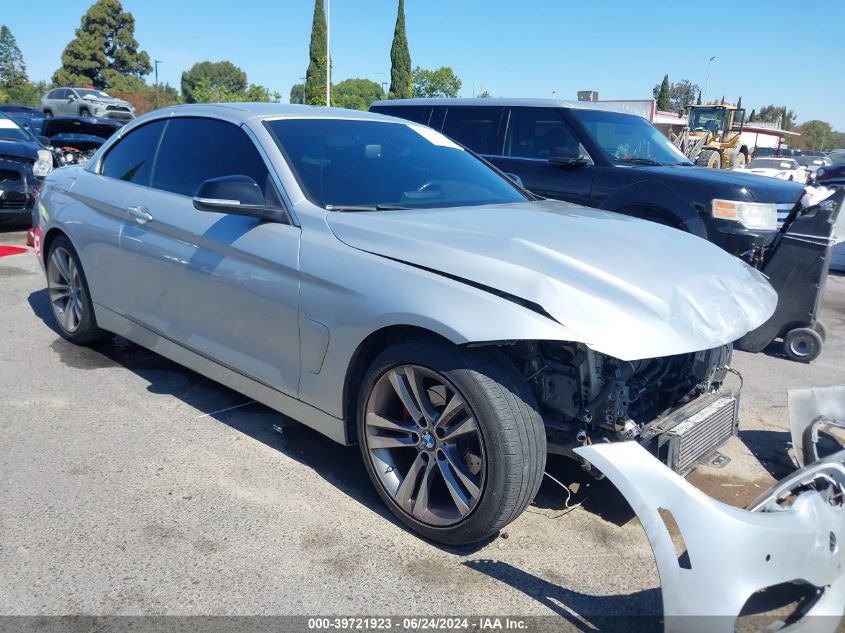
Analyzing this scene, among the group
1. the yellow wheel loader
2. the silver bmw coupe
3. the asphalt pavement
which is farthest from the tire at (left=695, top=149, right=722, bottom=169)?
the silver bmw coupe

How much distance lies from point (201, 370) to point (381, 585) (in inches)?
69.9

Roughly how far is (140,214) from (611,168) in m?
4.56

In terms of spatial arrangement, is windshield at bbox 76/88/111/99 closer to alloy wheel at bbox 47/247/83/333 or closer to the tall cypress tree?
the tall cypress tree

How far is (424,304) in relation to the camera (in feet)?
9.07

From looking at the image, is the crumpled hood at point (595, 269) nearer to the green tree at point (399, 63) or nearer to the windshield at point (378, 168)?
the windshield at point (378, 168)

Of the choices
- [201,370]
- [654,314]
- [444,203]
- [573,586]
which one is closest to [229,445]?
[201,370]

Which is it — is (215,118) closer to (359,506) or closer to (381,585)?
(359,506)

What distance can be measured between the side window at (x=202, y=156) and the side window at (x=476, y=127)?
Result: 4.15m

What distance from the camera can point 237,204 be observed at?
332cm

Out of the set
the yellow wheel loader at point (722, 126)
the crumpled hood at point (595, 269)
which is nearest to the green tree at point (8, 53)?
the yellow wheel loader at point (722, 126)

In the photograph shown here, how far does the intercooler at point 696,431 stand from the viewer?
288cm

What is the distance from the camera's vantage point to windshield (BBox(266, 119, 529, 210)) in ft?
11.6

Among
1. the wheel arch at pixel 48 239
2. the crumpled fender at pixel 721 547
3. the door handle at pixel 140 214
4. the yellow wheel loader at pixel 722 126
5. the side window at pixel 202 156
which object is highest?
the yellow wheel loader at pixel 722 126

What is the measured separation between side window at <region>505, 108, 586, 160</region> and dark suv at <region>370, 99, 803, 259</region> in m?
0.01
